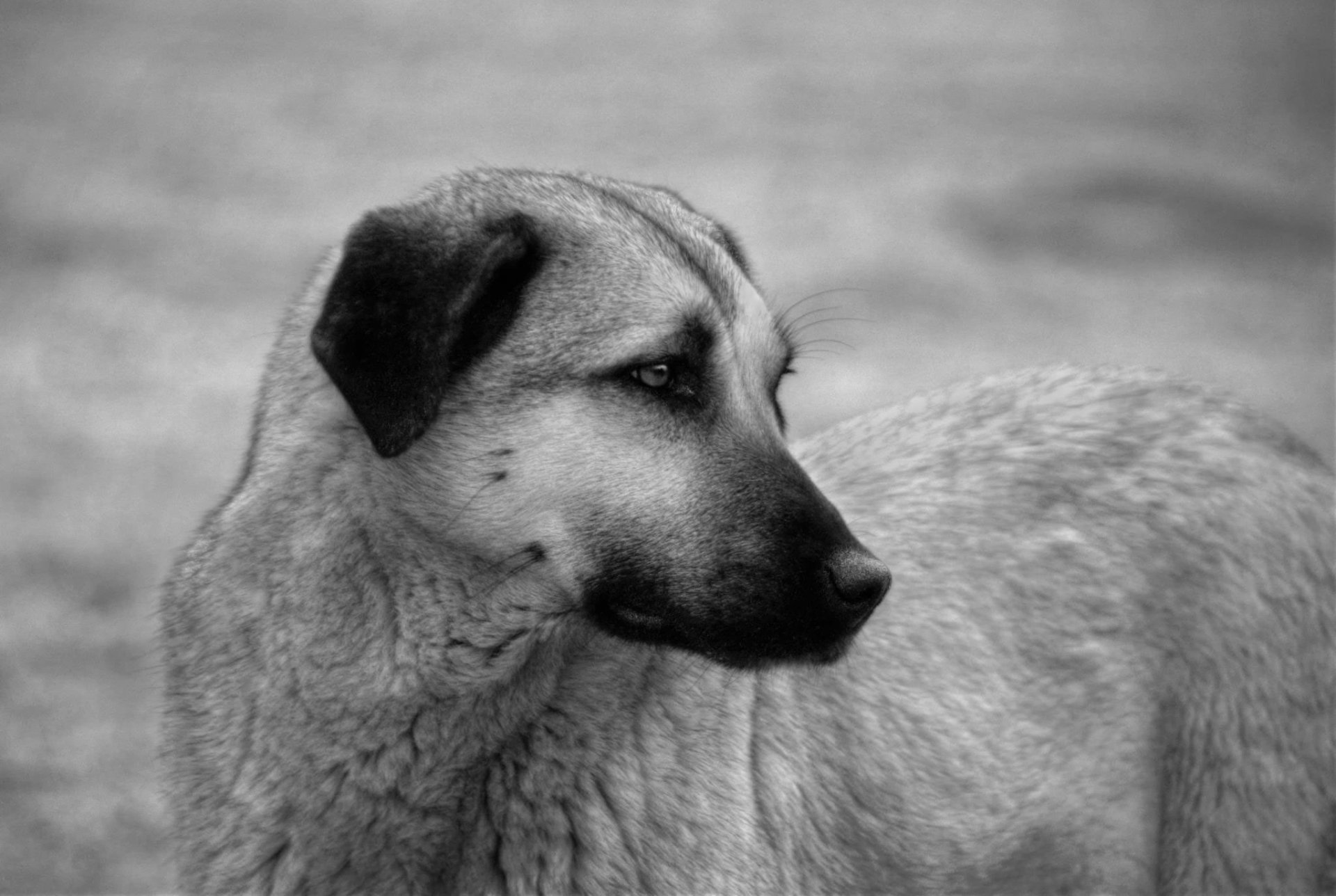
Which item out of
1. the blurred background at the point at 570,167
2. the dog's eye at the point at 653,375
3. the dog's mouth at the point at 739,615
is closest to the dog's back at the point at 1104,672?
the dog's mouth at the point at 739,615

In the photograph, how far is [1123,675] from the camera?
4.42 metres

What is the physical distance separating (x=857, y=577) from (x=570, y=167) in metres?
11.4

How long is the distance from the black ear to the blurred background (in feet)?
8.91

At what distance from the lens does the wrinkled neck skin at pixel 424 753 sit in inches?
143

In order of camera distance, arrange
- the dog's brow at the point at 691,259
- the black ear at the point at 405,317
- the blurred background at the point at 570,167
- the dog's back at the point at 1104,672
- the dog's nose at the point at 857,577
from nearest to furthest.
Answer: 1. the black ear at the point at 405,317
2. the dog's nose at the point at 857,577
3. the dog's brow at the point at 691,259
4. the dog's back at the point at 1104,672
5. the blurred background at the point at 570,167

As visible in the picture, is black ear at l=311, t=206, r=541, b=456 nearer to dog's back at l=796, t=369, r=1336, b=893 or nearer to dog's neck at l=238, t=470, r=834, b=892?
dog's neck at l=238, t=470, r=834, b=892

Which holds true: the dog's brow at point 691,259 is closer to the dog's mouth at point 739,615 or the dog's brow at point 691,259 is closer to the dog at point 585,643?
the dog at point 585,643

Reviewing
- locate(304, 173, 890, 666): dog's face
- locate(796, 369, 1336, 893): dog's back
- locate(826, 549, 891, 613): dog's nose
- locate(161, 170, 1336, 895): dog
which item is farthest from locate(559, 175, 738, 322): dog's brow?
locate(796, 369, 1336, 893): dog's back

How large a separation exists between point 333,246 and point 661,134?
16896 millimetres

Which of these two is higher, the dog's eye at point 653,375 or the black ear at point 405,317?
the black ear at point 405,317

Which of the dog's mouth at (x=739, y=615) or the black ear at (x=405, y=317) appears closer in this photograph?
the black ear at (x=405, y=317)

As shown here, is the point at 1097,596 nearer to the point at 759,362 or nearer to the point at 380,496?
the point at 759,362

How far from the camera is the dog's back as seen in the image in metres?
4.33

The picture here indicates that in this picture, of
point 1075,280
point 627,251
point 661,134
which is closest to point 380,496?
point 627,251
